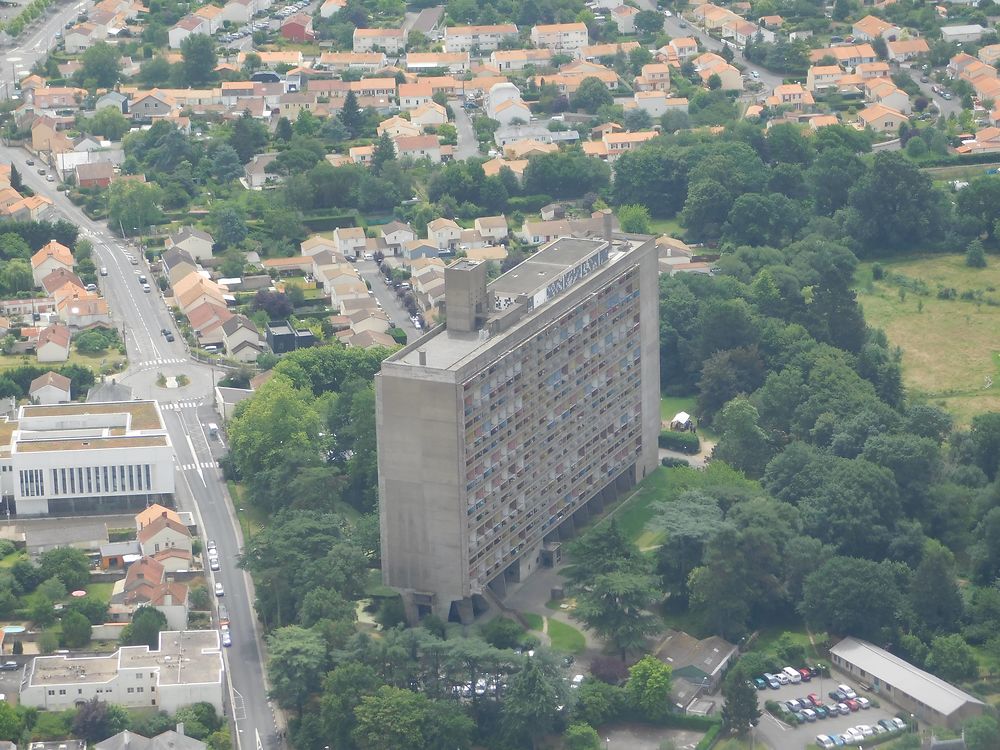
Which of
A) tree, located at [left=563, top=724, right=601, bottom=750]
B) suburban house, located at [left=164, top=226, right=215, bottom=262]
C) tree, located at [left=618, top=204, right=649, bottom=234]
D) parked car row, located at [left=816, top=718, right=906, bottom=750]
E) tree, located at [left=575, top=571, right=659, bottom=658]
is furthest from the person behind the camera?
tree, located at [left=618, top=204, right=649, bottom=234]

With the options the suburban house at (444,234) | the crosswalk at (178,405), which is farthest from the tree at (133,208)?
the crosswalk at (178,405)

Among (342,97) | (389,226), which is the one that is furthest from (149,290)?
(342,97)

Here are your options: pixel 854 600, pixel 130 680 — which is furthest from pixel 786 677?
pixel 130 680

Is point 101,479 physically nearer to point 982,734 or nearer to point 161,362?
point 161,362

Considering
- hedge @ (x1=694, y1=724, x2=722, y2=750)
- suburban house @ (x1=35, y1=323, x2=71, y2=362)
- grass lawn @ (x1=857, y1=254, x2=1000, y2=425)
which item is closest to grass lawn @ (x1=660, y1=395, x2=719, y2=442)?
grass lawn @ (x1=857, y1=254, x2=1000, y2=425)

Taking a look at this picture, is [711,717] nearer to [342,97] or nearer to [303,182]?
[303,182]

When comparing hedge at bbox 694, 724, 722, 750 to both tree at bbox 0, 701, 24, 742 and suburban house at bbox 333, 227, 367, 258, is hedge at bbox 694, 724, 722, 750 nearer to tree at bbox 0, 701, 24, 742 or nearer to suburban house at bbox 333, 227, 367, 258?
tree at bbox 0, 701, 24, 742
